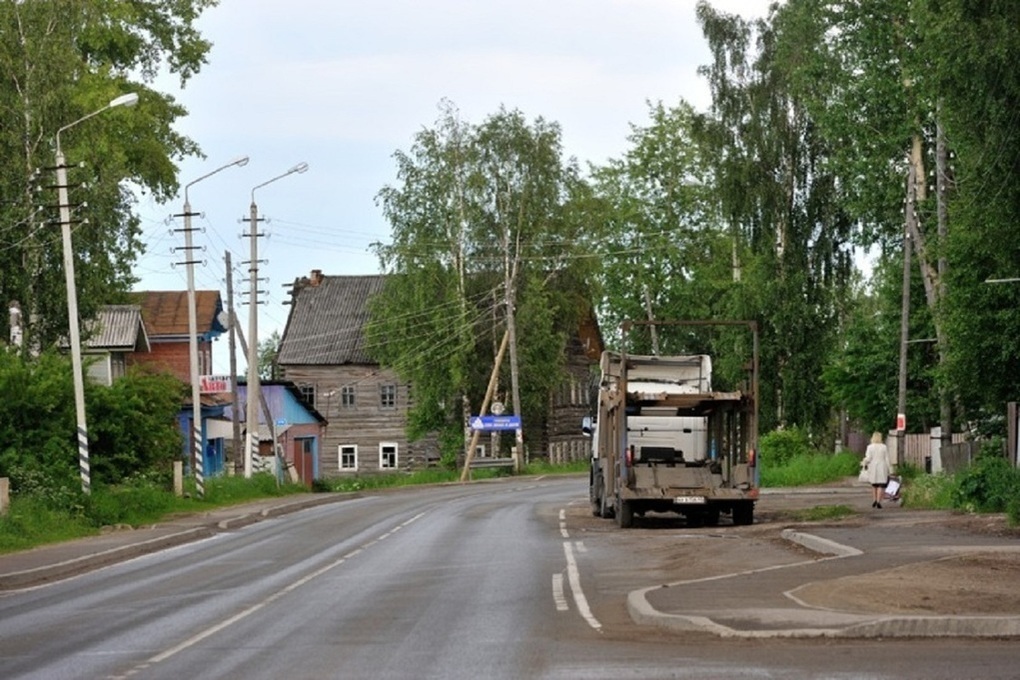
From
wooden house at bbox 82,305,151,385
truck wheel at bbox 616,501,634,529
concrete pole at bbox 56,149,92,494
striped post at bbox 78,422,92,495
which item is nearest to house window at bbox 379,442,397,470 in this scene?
wooden house at bbox 82,305,151,385

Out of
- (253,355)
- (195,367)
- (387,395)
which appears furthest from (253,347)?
(387,395)

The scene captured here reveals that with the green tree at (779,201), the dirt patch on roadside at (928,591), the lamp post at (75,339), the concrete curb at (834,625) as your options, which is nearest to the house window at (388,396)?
the green tree at (779,201)

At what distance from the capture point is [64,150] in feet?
171

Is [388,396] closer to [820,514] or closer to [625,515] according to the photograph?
[820,514]

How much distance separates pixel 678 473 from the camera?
33906mm

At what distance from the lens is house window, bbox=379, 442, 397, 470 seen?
95.9m

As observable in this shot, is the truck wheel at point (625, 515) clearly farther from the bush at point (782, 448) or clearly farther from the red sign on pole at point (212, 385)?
the red sign on pole at point (212, 385)

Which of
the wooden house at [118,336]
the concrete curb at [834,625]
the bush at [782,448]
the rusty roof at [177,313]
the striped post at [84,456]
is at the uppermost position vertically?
the rusty roof at [177,313]

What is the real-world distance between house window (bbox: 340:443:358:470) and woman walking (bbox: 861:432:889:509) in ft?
196

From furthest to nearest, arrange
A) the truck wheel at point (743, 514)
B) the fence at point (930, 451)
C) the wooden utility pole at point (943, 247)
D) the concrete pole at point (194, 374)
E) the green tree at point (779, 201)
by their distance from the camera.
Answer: the green tree at point (779, 201), the concrete pole at point (194, 374), the fence at point (930, 451), the wooden utility pole at point (943, 247), the truck wheel at point (743, 514)

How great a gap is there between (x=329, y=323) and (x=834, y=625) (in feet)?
277

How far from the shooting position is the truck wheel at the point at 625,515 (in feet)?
Result: 110

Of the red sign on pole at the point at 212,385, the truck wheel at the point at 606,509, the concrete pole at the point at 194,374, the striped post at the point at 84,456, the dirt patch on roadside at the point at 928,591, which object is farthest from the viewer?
the red sign on pole at the point at 212,385

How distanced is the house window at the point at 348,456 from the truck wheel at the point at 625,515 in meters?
63.1
